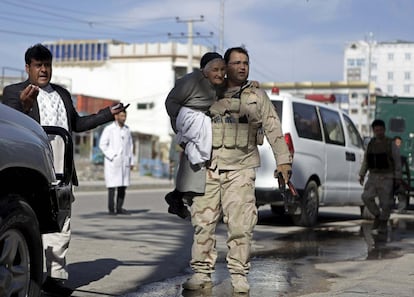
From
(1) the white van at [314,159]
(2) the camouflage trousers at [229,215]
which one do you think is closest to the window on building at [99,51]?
(1) the white van at [314,159]

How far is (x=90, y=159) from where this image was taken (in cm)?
4644

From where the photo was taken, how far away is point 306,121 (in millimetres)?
11602

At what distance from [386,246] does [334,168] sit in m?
2.99

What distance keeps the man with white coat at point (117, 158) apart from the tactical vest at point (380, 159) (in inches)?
172

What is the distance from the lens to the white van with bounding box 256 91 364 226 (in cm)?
→ 1104

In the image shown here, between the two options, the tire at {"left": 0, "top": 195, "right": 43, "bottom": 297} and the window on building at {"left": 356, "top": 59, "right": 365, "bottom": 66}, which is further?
the window on building at {"left": 356, "top": 59, "right": 365, "bottom": 66}

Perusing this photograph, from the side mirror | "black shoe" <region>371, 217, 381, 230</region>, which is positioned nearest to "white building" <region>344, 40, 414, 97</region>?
"black shoe" <region>371, 217, 381, 230</region>

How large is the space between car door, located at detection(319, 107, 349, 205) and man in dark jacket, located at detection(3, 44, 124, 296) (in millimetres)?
6938

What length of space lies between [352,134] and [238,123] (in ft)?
25.2

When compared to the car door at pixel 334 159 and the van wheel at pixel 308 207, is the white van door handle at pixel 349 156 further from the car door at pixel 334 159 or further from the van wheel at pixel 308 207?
the van wheel at pixel 308 207

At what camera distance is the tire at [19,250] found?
4.01 metres

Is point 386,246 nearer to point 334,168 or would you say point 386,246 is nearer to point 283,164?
point 334,168

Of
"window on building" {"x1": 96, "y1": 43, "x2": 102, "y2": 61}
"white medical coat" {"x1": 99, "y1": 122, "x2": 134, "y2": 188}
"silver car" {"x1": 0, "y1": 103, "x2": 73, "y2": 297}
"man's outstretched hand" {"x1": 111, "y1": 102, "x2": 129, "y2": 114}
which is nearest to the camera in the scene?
"silver car" {"x1": 0, "y1": 103, "x2": 73, "y2": 297}

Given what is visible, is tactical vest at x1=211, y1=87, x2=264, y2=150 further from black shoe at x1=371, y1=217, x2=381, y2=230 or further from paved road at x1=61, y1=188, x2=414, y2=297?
black shoe at x1=371, y1=217, x2=381, y2=230
